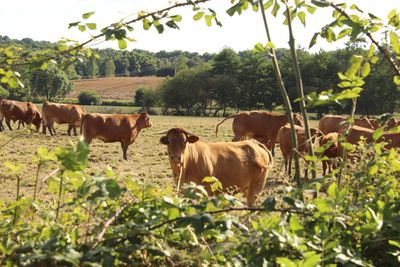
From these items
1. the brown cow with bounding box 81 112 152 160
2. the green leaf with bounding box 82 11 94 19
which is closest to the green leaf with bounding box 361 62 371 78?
the green leaf with bounding box 82 11 94 19

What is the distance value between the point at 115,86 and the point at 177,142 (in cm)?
9965

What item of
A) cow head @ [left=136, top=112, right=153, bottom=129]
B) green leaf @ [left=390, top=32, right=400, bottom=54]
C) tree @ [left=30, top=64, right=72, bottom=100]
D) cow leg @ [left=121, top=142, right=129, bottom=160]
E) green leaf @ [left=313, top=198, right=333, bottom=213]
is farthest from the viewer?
tree @ [left=30, top=64, right=72, bottom=100]

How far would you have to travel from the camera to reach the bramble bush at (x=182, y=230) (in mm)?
1504

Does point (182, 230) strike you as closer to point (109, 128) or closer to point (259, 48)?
point (259, 48)

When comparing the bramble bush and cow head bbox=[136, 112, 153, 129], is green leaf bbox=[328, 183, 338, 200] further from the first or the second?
cow head bbox=[136, 112, 153, 129]

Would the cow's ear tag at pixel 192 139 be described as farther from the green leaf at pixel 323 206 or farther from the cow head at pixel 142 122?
the cow head at pixel 142 122

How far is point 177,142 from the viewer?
23.7 ft

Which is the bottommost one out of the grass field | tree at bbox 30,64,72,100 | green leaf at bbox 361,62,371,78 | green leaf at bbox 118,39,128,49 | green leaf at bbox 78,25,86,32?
the grass field

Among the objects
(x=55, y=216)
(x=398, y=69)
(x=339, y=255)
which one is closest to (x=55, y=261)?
(x=55, y=216)

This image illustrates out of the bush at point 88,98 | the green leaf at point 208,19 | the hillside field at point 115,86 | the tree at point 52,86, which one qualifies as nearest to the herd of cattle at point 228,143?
the green leaf at point 208,19

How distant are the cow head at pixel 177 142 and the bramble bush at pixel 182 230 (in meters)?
5.00

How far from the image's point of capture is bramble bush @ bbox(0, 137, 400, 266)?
1504 millimetres

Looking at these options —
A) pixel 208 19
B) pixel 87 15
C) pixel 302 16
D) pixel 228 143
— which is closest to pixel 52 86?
pixel 228 143

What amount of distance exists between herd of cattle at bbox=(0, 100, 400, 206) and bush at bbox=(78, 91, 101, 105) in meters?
58.7
